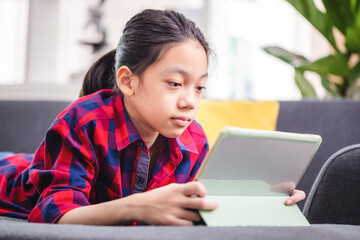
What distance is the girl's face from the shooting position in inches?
33.9

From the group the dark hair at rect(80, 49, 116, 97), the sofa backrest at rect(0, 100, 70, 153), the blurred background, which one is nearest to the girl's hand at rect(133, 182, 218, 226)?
the dark hair at rect(80, 49, 116, 97)

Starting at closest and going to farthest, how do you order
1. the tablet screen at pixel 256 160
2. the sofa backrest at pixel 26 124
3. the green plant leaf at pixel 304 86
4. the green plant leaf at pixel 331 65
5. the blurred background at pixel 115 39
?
1. the tablet screen at pixel 256 160
2. the sofa backrest at pixel 26 124
3. the green plant leaf at pixel 331 65
4. the green plant leaf at pixel 304 86
5. the blurred background at pixel 115 39

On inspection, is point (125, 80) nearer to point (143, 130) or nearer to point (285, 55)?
point (143, 130)

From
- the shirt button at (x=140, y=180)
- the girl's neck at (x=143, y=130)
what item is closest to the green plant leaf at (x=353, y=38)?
the girl's neck at (x=143, y=130)

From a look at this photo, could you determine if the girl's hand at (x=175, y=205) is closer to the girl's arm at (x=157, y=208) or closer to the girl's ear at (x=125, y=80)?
the girl's arm at (x=157, y=208)

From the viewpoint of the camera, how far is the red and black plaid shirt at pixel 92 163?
83 centimetres

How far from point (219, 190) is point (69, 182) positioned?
29 cm

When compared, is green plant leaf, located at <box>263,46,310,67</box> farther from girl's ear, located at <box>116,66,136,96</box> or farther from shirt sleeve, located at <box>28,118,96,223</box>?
shirt sleeve, located at <box>28,118,96,223</box>

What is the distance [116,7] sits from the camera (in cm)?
256

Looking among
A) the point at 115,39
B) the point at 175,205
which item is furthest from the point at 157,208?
the point at 115,39

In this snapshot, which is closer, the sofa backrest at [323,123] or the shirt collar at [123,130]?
the shirt collar at [123,130]

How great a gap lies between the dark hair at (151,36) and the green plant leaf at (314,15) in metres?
0.88

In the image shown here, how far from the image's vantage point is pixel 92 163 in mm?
888

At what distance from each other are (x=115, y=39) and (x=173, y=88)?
1.78m
